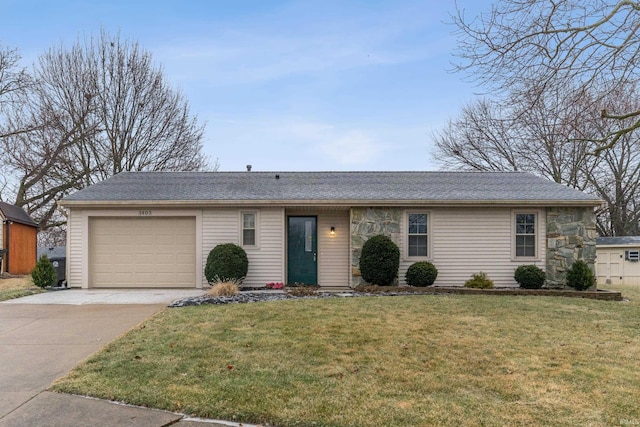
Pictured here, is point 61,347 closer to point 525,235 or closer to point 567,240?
point 525,235

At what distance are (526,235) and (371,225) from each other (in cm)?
432

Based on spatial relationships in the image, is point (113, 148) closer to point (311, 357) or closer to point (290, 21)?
point (290, 21)

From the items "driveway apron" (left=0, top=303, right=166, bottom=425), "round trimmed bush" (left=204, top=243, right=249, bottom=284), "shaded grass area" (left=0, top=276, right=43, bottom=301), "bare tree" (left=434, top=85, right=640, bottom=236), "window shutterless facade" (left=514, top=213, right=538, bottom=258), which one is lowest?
"shaded grass area" (left=0, top=276, right=43, bottom=301)

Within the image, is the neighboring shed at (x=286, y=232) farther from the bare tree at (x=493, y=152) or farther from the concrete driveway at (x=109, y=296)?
the bare tree at (x=493, y=152)

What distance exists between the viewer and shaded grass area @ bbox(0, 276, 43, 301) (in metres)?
9.59

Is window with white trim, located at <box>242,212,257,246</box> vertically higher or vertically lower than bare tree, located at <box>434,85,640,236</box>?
lower

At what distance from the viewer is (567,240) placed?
11.1m

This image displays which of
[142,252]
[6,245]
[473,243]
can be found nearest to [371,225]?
[473,243]

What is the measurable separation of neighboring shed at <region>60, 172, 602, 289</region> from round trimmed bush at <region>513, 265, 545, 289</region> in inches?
16.3

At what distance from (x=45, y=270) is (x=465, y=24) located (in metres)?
11.6

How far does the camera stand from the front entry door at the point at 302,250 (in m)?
11.7

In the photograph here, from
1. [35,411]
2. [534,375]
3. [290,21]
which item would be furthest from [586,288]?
[35,411]

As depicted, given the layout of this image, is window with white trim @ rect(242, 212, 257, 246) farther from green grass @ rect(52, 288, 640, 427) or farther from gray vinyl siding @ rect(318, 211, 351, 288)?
green grass @ rect(52, 288, 640, 427)

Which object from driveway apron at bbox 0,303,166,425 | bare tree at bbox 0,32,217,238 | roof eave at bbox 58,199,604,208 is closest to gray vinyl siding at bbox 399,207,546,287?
roof eave at bbox 58,199,604,208
